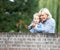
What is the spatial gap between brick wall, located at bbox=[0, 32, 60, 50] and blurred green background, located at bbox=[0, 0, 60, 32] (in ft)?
0.60

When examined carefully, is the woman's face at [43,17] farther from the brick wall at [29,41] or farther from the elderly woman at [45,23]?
the brick wall at [29,41]

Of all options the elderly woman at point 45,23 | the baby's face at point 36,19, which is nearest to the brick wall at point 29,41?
the elderly woman at point 45,23

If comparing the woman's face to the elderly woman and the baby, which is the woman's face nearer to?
the elderly woman

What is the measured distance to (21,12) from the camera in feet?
13.2

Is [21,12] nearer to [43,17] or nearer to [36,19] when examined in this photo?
[36,19]

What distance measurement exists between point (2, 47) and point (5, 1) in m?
1.30

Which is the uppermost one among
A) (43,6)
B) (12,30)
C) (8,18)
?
(43,6)

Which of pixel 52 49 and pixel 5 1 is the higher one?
pixel 5 1

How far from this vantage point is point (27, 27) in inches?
157

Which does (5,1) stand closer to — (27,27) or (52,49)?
(27,27)

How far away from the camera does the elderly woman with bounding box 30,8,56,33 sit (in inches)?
157

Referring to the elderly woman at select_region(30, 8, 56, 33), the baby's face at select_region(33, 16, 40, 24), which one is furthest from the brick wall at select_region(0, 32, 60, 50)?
the baby's face at select_region(33, 16, 40, 24)

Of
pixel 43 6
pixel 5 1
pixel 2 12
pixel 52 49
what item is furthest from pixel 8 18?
pixel 52 49

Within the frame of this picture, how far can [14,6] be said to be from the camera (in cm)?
402
